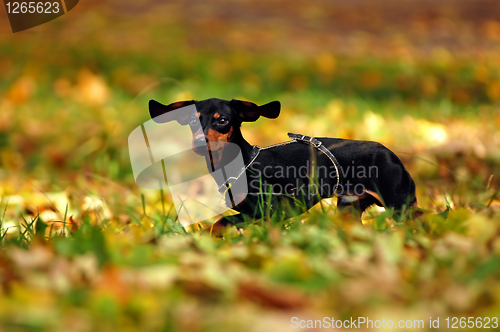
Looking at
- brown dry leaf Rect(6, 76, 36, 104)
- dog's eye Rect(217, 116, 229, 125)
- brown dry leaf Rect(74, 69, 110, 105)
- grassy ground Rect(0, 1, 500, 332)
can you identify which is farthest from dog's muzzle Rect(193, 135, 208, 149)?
brown dry leaf Rect(6, 76, 36, 104)

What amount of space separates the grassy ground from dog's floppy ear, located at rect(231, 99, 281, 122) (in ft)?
1.56

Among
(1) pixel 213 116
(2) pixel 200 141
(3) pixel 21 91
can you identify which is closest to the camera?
(2) pixel 200 141

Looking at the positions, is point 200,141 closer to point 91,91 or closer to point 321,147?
point 321,147

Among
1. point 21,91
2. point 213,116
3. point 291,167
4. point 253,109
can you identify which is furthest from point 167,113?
point 21,91

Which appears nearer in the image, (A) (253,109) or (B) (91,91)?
(A) (253,109)

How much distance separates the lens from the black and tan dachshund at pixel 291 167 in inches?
77.8

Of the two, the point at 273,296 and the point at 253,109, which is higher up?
the point at 253,109

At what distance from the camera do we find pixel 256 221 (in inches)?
79.4

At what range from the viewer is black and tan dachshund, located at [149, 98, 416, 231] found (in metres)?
1.98

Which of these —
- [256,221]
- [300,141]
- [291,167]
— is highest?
[300,141]

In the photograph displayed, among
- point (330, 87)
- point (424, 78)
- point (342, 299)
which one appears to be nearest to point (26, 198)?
point (342, 299)

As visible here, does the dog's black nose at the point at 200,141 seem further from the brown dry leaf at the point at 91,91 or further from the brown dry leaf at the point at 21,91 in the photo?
the brown dry leaf at the point at 21,91

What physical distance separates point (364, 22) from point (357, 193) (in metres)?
8.20

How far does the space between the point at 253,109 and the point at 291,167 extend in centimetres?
32
